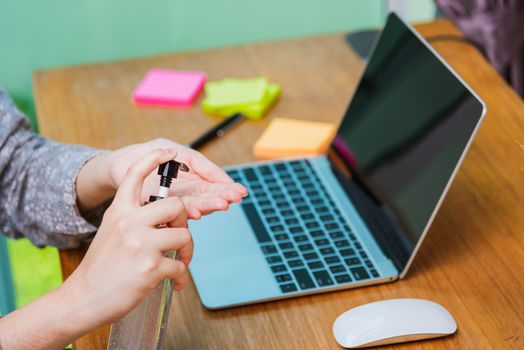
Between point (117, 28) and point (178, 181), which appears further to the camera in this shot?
point (117, 28)

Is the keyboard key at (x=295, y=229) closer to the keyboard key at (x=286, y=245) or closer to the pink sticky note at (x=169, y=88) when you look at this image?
the keyboard key at (x=286, y=245)

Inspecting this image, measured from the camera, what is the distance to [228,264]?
3.01ft

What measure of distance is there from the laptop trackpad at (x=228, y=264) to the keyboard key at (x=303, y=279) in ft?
0.09

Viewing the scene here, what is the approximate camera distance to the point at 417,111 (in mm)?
973

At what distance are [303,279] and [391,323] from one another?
0.43 ft

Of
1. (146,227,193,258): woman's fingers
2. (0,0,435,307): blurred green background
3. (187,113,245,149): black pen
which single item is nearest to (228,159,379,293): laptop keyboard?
(187,113,245,149): black pen

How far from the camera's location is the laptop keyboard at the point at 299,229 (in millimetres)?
896

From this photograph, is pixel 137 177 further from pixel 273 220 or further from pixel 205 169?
pixel 273 220

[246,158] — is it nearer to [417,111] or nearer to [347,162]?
[347,162]

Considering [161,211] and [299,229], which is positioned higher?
[161,211]

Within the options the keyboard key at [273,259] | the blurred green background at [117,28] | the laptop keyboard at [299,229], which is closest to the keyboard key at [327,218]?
the laptop keyboard at [299,229]

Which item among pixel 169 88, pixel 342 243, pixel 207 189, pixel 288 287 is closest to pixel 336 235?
pixel 342 243

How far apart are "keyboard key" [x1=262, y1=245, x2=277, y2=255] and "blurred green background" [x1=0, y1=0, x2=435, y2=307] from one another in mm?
1066

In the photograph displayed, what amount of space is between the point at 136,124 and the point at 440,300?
0.60 m
